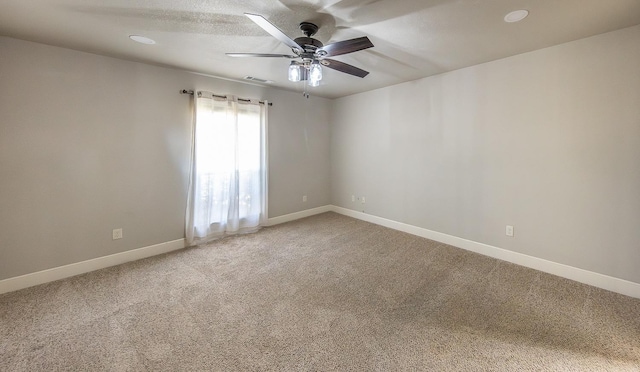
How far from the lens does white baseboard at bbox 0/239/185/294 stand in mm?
2494

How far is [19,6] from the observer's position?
1897mm

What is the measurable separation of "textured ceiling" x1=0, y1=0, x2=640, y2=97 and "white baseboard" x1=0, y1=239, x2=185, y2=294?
2306mm

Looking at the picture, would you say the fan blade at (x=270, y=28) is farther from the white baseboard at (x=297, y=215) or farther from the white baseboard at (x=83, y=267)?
the white baseboard at (x=297, y=215)

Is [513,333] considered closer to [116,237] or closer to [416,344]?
[416,344]

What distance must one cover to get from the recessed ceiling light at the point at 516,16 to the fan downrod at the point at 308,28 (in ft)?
5.07

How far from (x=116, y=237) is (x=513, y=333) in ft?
13.4

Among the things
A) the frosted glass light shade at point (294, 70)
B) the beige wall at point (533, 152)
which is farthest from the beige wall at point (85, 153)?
the beige wall at point (533, 152)

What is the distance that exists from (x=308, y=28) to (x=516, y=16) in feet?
5.50

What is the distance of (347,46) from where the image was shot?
196 centimetres

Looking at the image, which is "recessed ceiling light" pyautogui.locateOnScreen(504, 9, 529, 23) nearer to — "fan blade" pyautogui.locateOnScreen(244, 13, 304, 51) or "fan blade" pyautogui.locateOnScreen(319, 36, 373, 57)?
"fan blade" pyautogui.locateOnScreen(319, 36, 373, 57)


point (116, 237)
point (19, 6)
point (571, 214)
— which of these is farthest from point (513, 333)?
point (19, 6)

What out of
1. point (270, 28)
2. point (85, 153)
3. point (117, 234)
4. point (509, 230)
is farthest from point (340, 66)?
point (117, 234)

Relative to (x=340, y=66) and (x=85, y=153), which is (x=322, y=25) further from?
(x=85, y=153)

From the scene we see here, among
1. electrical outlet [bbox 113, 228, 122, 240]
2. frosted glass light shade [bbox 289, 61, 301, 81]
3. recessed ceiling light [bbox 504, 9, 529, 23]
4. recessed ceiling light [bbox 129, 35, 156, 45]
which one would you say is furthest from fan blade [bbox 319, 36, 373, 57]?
electrical outlet [bbox 113, 228, 122, 240]
